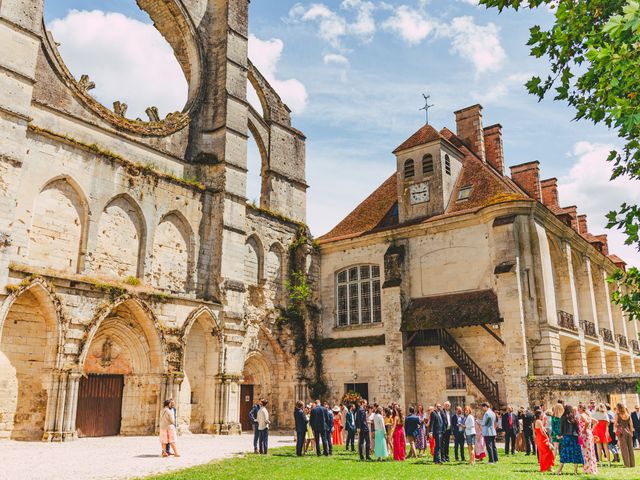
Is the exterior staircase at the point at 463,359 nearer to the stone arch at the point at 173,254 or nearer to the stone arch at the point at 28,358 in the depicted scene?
the stone arch at the point at 173,254

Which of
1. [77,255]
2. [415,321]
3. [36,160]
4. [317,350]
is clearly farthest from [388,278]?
[36,160]

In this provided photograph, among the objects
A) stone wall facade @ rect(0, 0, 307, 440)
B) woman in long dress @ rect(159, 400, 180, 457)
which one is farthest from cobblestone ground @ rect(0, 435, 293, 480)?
stone wall facade @ rect(0, 0, 307, 440)

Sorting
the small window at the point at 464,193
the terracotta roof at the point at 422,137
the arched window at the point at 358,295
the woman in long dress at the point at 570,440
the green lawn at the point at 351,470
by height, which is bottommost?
the green lawn at the point at 351,470

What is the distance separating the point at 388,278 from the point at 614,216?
14985 mm

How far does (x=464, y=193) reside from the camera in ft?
72.4

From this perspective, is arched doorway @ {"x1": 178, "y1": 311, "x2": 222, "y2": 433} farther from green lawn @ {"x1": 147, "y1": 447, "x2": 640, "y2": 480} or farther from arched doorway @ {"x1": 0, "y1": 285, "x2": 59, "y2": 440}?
green lawn @ {"x1": 147, "y1": 447, "x2": 640, "y2": 480}

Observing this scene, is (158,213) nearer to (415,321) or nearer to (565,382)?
(415,321)

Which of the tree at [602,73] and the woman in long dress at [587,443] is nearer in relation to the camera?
the tree at [602,73]

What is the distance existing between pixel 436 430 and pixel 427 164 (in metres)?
12.8

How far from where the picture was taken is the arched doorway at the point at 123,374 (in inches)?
638

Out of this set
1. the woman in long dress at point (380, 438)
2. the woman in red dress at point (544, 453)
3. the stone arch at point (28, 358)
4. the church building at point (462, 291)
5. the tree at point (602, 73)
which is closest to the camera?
the tree at point (602, 73)

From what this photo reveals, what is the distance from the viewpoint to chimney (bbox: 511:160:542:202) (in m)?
25.6

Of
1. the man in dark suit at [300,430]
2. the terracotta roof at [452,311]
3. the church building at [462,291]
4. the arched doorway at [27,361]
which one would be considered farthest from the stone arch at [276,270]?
the man in dark suit at [300,430]

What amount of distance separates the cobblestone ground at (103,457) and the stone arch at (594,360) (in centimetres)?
1455
